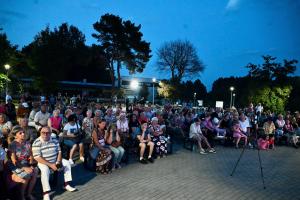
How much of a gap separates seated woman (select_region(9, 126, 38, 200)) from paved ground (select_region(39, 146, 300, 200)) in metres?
0.61

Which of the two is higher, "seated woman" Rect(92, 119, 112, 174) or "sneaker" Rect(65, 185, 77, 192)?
"seated woman" Rect(92, 119, 112, 174)

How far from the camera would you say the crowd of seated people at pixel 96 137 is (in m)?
5.60

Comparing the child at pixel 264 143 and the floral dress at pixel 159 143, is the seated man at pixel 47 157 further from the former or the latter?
the child at pixel 264 143

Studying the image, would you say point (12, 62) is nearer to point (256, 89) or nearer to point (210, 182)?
point (256, 89)

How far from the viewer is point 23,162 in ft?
18.5

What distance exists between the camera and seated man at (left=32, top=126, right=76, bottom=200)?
18.7 ft

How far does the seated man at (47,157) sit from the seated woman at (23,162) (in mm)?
152

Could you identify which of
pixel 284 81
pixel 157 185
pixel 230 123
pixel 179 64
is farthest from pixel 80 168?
pixel 179 64

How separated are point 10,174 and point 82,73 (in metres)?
49.9

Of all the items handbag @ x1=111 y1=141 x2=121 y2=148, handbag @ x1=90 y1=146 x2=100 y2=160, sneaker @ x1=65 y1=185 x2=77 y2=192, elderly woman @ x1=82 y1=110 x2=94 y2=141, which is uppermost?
elderly woman @ x1=82 y1=110 x2=94 y2=141

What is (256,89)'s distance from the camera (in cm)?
2739

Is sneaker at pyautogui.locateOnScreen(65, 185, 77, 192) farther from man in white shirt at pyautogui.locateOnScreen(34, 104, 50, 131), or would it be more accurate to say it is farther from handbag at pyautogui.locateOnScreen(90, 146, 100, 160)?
man in white shirt at pyautogui.locateOnScreen(34, 104, 50, 131)

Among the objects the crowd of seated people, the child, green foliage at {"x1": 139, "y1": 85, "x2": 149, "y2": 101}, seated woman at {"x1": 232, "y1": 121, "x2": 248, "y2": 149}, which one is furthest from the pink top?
green foliage at {"x1": 139, "y1": 85, "x2": 149, "y2": 101}

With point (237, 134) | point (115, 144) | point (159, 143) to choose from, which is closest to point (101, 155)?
point (115, 144)
